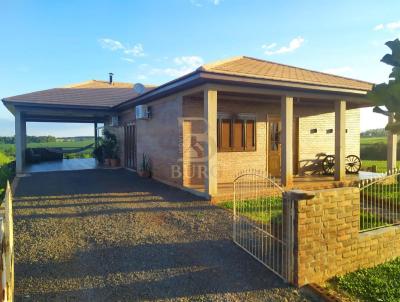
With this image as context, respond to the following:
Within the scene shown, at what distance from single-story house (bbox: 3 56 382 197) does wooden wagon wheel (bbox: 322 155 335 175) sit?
454 mm

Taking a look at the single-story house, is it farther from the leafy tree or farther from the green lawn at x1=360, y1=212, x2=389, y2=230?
the leafy tree

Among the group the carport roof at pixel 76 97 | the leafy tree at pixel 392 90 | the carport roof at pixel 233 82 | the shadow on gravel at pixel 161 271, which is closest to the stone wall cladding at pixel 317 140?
the carport roof at pixel 233 82

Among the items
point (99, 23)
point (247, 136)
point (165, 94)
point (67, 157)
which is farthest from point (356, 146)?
point (67, 157)

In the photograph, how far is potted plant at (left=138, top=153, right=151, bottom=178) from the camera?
39.9 feet

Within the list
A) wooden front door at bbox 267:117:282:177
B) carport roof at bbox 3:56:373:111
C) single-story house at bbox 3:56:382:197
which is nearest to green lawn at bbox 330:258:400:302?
single-story house at bbox 3:56:382:197

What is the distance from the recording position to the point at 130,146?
15.1m

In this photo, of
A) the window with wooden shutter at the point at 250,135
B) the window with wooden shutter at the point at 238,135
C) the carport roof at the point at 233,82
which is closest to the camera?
the carport roof at the point at 233,82

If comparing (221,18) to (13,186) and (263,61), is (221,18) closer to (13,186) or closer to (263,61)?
(263,61)

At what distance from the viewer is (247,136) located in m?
10.9

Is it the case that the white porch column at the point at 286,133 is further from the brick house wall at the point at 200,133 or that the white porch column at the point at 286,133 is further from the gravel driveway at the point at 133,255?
the gravel driveway at the point at 133,255

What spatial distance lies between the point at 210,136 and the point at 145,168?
215 inches

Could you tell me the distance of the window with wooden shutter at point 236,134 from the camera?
408 inches

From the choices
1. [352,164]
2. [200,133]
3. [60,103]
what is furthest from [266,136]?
[60,103]

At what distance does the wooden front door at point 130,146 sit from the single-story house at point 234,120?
2.0 inches
